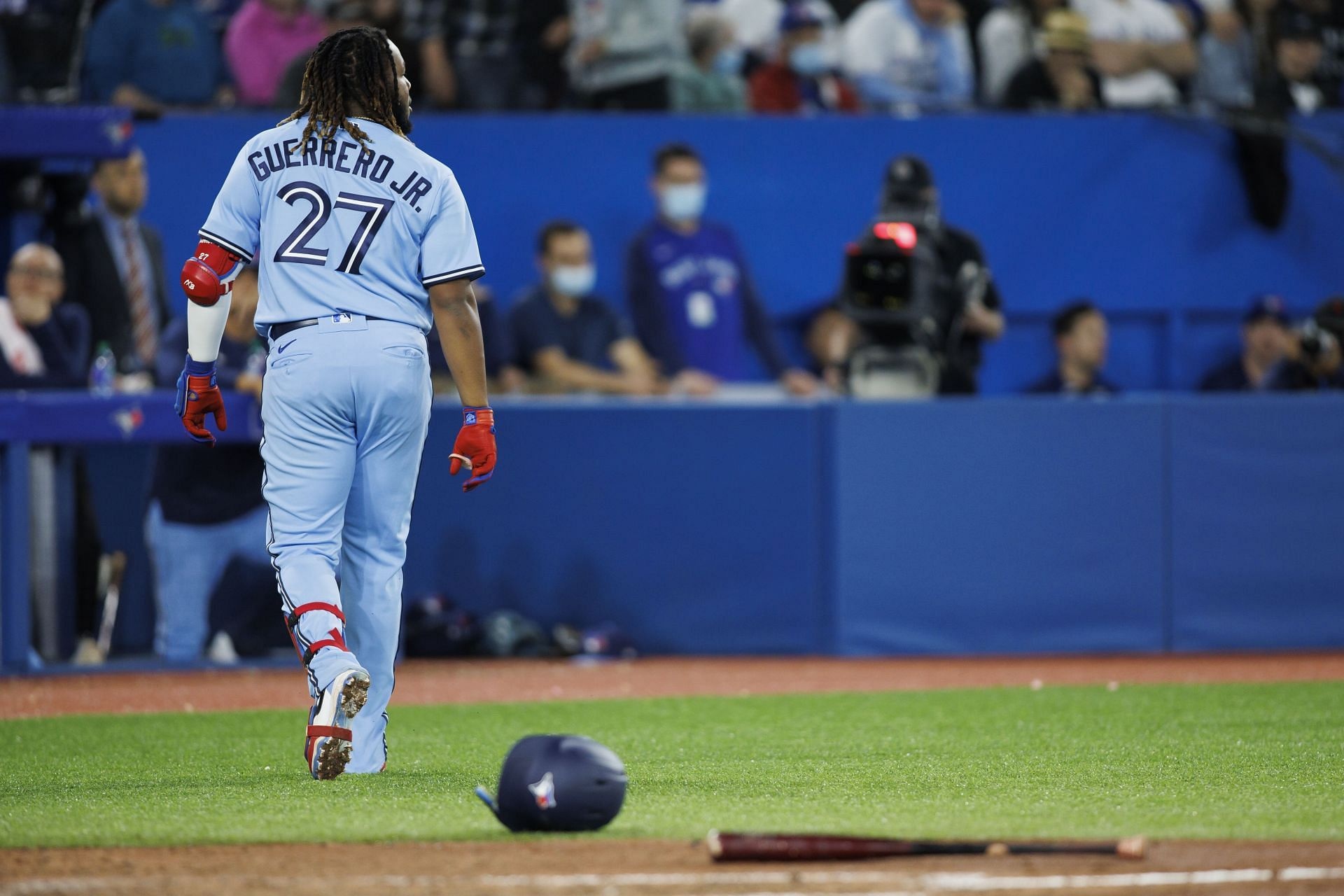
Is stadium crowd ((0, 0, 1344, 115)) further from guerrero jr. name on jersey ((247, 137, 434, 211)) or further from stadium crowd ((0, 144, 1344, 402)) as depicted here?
guerrero jr. name on jersey ((247, 137, 434, 211))

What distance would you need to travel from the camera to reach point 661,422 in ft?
34.4

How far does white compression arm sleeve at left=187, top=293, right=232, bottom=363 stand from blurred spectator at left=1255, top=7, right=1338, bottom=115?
32.1 ft

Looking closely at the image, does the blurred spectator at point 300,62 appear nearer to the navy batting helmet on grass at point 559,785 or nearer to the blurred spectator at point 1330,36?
the blurred spectator at point 1330,36

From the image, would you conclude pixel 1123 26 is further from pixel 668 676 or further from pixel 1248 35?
pixel 668 676

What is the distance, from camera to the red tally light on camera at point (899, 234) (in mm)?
10469

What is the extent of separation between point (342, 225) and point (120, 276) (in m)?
5.74

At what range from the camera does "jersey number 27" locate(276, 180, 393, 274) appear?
551 centimetres

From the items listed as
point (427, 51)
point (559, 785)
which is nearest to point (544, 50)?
point (427, 51)

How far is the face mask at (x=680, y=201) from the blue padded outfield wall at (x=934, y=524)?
1862 mm

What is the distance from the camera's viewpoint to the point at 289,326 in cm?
554

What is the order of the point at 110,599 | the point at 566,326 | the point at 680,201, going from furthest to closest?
the point at 680,201
the point at 566,326
the point at 110,599

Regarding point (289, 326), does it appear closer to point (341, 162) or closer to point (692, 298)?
point (341, 162)

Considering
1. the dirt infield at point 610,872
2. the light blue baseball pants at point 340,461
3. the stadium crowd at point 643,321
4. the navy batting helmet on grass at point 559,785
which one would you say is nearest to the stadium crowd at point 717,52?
the stadium crowd at point 643,321

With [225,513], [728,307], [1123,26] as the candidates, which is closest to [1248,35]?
[1123,26]
